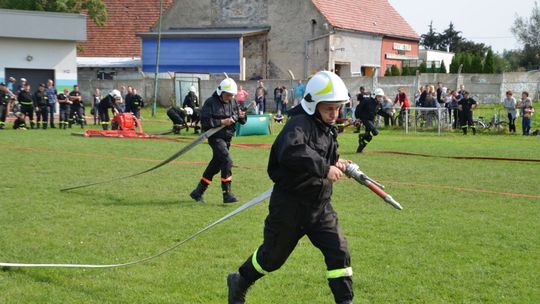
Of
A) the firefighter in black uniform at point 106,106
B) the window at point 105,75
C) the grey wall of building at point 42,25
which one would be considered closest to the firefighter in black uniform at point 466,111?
the firefighter in black uniform at point 106,106

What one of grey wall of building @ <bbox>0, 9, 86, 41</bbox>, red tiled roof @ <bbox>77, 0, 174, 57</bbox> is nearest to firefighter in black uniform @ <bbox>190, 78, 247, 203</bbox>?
grey wall of building @ <bbox>0, 9, 86, 41</bbox>

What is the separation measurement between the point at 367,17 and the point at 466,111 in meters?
22.8

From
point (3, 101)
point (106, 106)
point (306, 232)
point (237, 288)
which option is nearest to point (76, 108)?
point (106, 106)

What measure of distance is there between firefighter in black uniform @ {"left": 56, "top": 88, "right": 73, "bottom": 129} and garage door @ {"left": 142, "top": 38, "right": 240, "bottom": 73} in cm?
1584

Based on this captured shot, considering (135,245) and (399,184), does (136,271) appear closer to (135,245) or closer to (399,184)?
(135,245)

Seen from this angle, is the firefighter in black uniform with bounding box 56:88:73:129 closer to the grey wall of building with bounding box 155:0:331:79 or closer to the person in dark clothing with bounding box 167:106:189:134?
the person in dark clothing with bounding box 167:106:189:134

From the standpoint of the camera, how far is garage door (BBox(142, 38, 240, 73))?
42.2m

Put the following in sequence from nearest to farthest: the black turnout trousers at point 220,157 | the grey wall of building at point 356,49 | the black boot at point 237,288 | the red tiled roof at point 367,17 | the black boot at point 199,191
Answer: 1. the black boot at point 237,288
2. the black turnout trousers at point 220,157
3. the black boot at point 199,191
4. the grey wall of building at point 356,49
5. the red tiled roof at point 367,17

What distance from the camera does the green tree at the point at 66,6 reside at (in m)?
48.3

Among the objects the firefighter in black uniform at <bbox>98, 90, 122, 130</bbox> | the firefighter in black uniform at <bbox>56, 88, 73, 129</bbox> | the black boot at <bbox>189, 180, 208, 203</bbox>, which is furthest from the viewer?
the firefighter in black uniform at <bbox>56, 88, 73, 129</bbox>

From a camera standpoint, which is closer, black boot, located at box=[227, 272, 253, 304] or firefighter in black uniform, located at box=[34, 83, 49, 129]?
black boot, located at box=[227, 272, 253, 304]

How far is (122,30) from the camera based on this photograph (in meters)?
54.8

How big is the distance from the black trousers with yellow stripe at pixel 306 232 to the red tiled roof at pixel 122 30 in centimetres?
5022

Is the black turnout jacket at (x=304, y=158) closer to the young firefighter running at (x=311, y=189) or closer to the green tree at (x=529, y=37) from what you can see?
the young firefighter running at (x=311, y=189)
